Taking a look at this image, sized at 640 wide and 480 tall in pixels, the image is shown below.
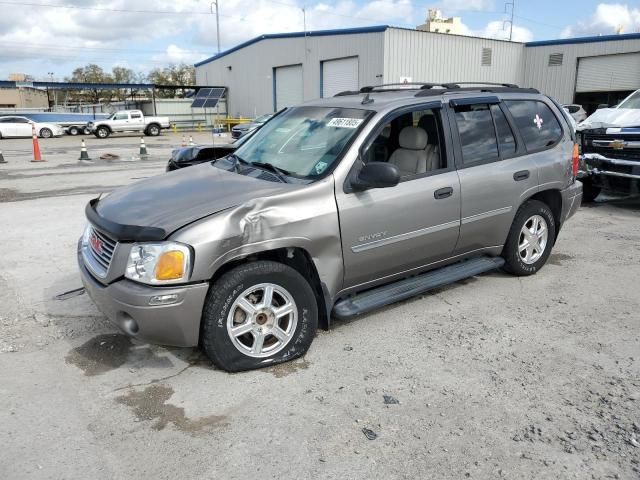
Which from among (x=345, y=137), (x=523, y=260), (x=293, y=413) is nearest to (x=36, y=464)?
(x=293, y=413)

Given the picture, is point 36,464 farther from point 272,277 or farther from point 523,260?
point 523,260

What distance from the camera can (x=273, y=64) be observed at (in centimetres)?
3684

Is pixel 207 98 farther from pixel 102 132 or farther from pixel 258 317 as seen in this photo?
pixel 258 317

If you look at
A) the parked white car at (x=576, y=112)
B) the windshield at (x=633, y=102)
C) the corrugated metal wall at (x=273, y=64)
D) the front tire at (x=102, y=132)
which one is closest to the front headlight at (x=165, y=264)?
the windshield at (x=633, y=102)

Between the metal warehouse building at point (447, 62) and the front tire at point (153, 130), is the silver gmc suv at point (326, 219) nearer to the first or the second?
the metal warehouse building at point (447, 62)

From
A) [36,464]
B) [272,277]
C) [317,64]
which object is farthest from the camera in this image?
[317,64]

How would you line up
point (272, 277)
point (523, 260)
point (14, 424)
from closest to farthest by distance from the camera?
point (14, 424)
point (272, 277)
point (523, 260)

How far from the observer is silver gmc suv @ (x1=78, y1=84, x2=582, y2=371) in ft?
10.6

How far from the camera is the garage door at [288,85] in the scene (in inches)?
1374

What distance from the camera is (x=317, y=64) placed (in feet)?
106

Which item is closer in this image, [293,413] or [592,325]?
[293,413]

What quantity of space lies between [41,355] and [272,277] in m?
1.82

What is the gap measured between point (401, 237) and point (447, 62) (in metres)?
28.1

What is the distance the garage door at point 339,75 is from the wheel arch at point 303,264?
26681 millimetres
